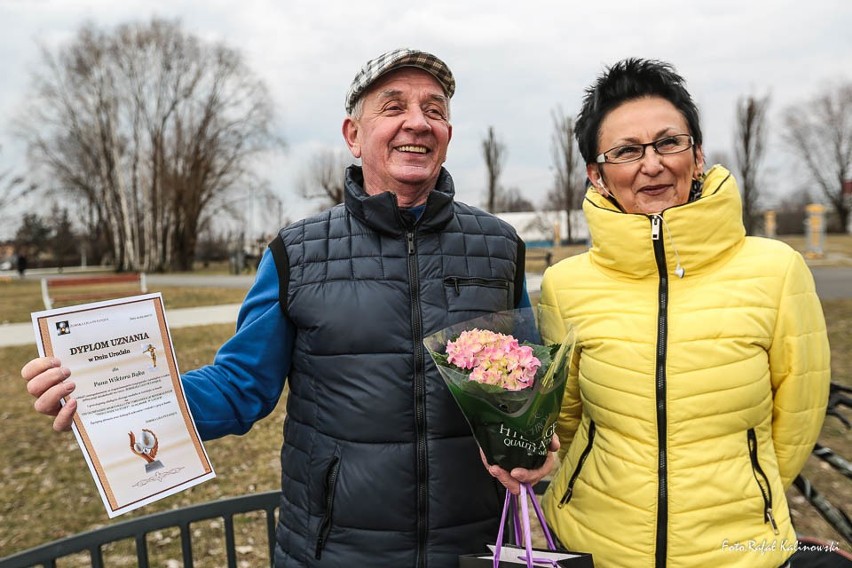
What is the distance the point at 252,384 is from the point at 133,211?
3592 centimetres

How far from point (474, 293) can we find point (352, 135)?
70 centimetres

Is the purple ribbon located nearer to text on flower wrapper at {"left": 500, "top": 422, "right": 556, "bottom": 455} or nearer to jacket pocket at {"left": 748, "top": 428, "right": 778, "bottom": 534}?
text on flower wrapper at {"left": 500, "top": 422, "right": 556, "bottom": 455}

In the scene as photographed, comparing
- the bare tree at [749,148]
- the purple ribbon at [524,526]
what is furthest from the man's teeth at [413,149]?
the bare tree at [749,148]

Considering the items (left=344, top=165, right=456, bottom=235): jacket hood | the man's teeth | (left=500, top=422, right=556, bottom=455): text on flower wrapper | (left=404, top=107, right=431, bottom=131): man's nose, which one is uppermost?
(left=404, top=107, right=431, bottom=131): man's nose

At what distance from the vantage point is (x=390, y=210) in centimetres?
179

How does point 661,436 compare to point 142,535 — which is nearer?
point 661,436

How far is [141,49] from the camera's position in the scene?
30.0m

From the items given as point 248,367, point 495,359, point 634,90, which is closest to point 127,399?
point 248,367

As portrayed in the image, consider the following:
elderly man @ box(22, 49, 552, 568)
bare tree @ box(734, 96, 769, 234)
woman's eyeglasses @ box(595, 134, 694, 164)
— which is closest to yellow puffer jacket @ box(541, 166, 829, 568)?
woman's eyeglasses @ box(595, 134, 694, 164)

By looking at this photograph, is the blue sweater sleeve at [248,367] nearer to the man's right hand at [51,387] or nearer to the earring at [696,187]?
the man's right hand at [51,387]

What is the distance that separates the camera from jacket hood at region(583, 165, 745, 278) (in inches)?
64.5

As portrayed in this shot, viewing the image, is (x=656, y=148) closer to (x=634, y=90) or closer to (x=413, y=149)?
(x=634, y=90)

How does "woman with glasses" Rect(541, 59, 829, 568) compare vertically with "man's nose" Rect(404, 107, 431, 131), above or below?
below

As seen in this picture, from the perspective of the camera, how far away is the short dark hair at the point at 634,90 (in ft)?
5.86
